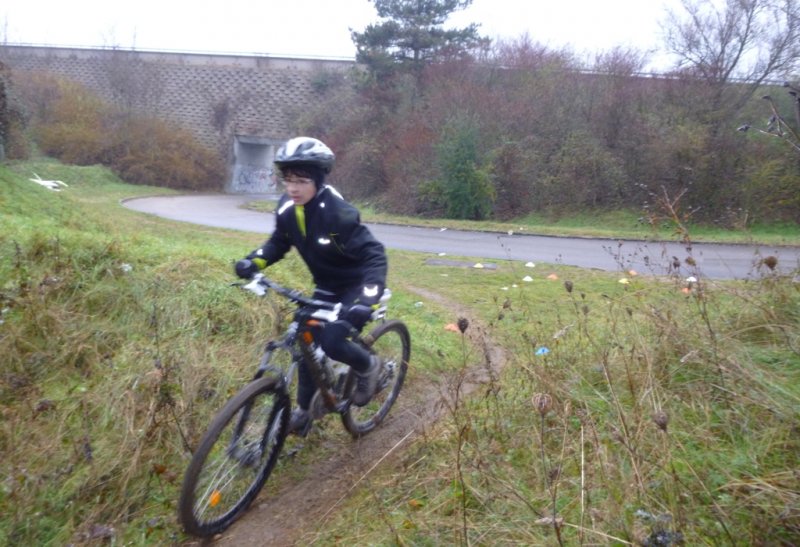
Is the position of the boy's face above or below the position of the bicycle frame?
above

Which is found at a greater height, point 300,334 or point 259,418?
point 300,334

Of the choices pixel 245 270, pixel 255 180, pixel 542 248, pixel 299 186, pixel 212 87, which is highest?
pixel 212 87

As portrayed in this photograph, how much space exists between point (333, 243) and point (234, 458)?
1439 mm

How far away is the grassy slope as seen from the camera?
322 cm

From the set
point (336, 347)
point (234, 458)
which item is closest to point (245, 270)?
point (336, 347)

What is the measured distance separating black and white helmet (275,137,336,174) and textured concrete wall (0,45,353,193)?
39556 millimetres

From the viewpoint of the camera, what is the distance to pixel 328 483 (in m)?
4.55

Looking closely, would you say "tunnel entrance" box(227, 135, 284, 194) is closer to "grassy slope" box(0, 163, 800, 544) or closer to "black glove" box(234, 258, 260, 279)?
"grassy slope" box(0, 163, 800, 544)

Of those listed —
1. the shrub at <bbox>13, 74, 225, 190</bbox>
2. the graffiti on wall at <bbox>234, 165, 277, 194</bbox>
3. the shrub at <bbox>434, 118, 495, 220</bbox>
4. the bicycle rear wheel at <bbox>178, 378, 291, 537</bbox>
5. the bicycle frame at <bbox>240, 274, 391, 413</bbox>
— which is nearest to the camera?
the bicycle rear wheel at <bbox>178, 378, 291, 537</bbox>

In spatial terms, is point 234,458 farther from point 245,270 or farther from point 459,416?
point 459,416

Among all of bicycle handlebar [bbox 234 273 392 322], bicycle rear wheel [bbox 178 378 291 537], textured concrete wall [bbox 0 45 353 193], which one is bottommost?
bicycle rear wheel [bbox 178 378 291 537]

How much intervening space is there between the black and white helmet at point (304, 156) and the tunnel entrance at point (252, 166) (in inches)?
1596

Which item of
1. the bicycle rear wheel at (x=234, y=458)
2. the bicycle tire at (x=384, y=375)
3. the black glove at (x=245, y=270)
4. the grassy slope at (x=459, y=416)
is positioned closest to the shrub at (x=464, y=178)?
the grassy slope at (x=459, y=416)

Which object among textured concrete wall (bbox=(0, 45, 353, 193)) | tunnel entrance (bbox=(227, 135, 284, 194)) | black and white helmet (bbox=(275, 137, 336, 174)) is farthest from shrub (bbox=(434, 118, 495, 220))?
black and white helmet (bbox=(275, 137, 336, 174))
